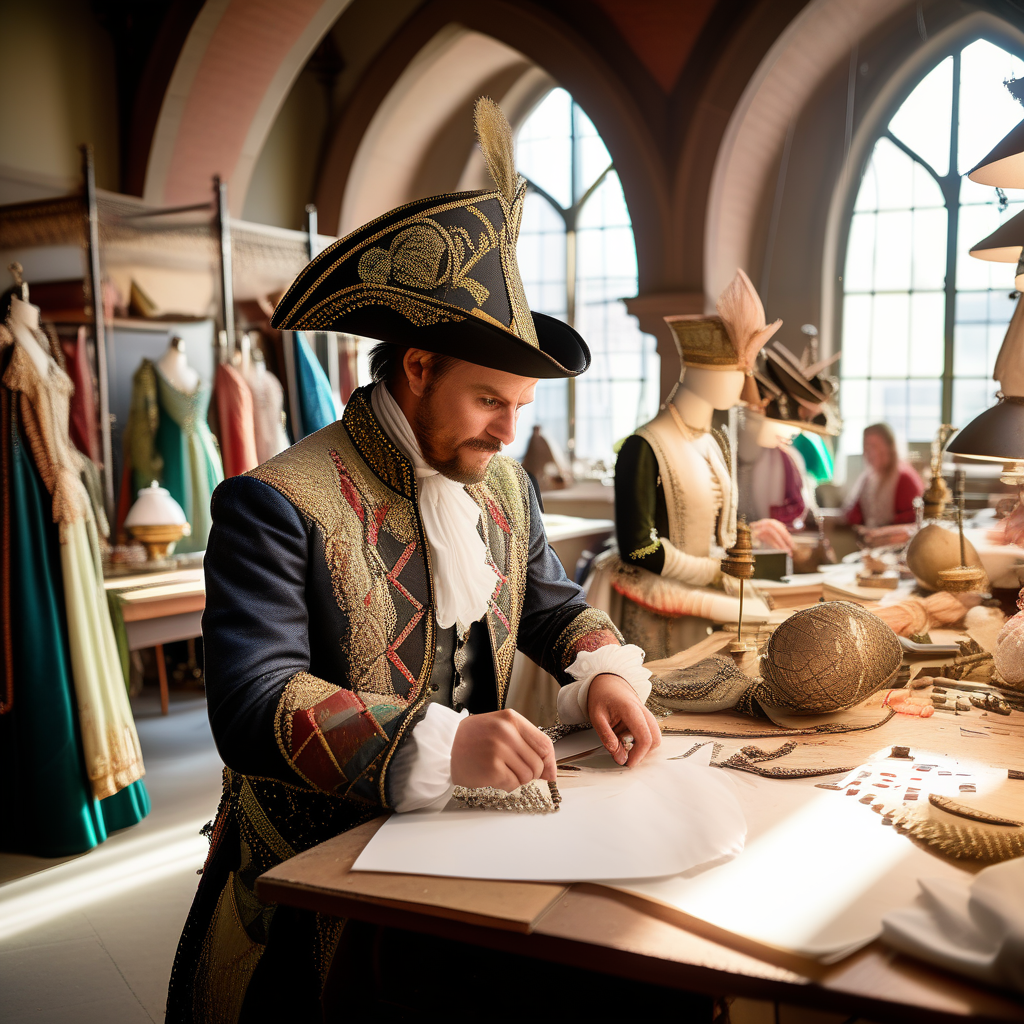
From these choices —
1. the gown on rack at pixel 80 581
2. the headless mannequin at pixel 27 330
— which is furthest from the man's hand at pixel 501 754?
the headless mannequin at pixel 27 330

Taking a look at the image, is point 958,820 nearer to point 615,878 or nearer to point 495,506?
point 615,878

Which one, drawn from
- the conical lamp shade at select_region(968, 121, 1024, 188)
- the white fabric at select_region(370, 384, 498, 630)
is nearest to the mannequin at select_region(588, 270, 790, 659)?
the conical lamp shade at select_region(968, 121, 1024, 188)

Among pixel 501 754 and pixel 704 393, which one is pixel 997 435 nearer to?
pixel 704 393

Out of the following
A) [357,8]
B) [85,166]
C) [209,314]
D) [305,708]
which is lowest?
[305,708]

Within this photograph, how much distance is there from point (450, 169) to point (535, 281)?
124 centimetres

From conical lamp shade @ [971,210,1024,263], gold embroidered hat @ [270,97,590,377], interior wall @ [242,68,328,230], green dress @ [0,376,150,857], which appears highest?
interior wall @ [242,68,328,230]

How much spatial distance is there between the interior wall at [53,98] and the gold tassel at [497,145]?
510cm

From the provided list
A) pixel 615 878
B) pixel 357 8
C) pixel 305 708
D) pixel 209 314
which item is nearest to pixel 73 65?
pixel 209 314

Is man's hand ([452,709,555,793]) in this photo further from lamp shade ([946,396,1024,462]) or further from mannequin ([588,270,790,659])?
mannequin ([588,270,790,659])

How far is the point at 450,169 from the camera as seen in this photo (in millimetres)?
8328

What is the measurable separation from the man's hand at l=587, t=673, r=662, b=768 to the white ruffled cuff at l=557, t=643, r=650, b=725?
21mm

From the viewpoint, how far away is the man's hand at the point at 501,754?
45.9 inches

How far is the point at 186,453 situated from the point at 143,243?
128 cm

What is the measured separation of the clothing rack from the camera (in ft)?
15.3
